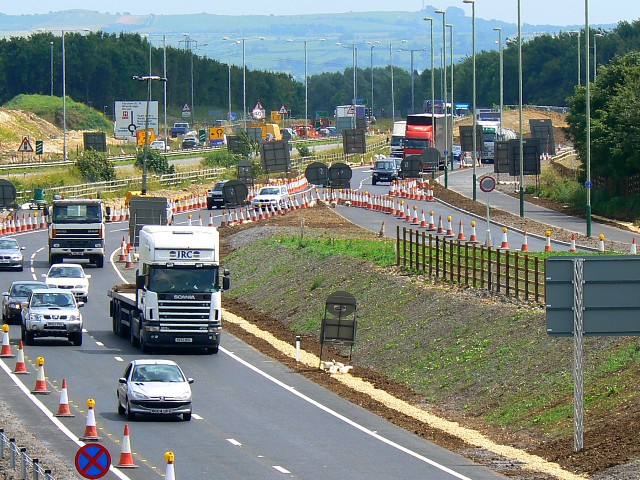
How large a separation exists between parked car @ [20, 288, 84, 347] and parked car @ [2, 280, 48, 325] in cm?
404

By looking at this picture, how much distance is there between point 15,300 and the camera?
47.1 m

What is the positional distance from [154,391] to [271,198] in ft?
182

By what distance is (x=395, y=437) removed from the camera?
1180 inches

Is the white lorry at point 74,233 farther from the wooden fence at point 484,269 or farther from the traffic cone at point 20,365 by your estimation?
the traffic cone at point 20,365

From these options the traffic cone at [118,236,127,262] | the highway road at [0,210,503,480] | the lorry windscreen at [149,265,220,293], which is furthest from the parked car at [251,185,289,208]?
the lorry windscreen at [149,265,220,293]

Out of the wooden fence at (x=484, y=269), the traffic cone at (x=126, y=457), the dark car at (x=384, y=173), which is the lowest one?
the traffic cone at (x=126, y=457)

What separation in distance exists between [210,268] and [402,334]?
621 centimetres

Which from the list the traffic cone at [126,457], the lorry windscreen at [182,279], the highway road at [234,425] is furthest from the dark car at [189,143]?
the traffic cone at [126,457]

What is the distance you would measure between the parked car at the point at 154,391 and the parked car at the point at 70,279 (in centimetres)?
2158

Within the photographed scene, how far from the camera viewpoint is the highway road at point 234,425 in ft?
85.3

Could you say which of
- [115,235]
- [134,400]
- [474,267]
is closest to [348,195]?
[115,235]

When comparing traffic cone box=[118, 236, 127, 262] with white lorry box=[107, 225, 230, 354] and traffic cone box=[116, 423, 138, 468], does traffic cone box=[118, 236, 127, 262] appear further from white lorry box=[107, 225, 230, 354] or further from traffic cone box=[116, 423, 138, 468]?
traffic cone box=[116, 423, 138, 468]

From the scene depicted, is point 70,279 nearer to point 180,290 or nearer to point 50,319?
point 50,319

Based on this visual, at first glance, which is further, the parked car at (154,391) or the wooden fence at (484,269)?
the wooden fence at (484,269)
